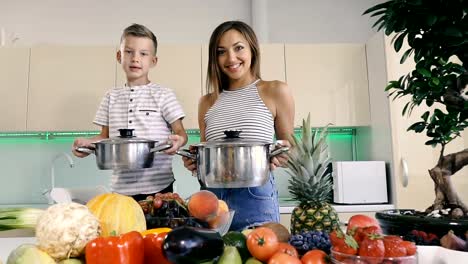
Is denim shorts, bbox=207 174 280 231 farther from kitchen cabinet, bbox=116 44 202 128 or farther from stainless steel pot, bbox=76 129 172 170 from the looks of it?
kitchen cabinet, bbox=116 44 202 128

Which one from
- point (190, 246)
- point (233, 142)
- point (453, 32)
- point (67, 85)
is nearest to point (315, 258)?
point (190, 246)

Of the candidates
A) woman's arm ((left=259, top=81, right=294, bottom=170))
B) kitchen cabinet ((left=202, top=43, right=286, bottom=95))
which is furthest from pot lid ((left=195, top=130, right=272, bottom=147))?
kitchen cabinet ((left=202, top=43, right=286, bottom=95))

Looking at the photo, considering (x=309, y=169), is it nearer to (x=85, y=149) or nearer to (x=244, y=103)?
(x=244, y=103)

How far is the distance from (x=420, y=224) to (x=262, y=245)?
15.3 inches

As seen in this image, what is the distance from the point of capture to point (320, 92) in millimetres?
2215

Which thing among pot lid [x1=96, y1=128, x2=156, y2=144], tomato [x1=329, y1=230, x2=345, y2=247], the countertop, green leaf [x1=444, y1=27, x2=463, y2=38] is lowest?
the countertop

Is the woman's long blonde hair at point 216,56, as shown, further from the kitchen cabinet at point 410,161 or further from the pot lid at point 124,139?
the kitchen cabinet at point 410,161

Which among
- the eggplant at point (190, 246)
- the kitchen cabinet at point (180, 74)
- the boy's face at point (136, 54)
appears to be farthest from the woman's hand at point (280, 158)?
the kitchen cabinet at point (180, 74)

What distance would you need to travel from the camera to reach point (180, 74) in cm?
217

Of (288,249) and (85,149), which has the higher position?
(85,149)

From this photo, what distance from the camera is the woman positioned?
102 centimetres

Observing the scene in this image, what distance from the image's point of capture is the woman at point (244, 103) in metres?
1.02

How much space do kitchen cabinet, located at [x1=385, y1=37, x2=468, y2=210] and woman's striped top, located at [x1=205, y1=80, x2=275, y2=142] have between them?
45.4 inches

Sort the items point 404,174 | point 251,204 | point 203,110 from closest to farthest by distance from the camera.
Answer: point 251,204 < point 203,110 < point 404,174
